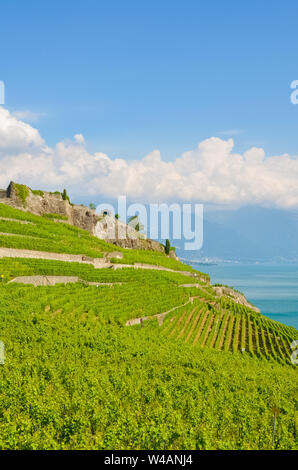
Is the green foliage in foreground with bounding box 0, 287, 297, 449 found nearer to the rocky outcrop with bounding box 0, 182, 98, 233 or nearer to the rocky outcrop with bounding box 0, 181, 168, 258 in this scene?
the rocky outcrop with bounding box 0, 182, 98, 233

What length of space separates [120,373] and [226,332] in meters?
29.0

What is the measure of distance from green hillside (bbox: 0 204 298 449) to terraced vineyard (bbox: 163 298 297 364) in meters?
0.24

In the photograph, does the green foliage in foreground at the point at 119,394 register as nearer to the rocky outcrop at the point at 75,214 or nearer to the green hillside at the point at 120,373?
the green hillside at the point at 120,373

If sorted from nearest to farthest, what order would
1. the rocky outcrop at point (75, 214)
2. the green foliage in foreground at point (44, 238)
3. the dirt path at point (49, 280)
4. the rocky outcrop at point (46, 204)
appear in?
the dirt path at point (49, 280) < the green foliage in foreground at point (44, 238) < the rocky outcrop at point (46, 204) < the rocky outcrop at point (75, 214)

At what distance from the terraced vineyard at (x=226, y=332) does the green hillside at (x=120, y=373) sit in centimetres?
24

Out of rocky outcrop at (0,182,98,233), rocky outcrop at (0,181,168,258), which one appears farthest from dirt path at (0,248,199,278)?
rocky outcrop at (0,182,98,233)

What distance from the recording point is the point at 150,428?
1234cm

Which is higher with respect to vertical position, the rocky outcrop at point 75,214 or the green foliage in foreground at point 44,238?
the rocky outcrop at point 75,214

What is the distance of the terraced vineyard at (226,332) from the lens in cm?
3909

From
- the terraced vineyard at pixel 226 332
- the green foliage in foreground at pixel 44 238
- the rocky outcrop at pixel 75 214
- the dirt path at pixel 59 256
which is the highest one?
the rocky outcrop at pixel 75 214

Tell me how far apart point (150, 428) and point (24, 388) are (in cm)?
599

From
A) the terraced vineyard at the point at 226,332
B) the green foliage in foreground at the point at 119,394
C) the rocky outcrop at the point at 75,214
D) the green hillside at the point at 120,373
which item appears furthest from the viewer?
the rocky outcrop at the point at 75,214

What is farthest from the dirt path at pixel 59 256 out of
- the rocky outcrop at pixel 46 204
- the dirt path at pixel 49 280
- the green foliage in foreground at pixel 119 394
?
the rocky outcrop at pixel 46 204

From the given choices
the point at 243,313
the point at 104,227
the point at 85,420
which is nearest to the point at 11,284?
the point at 85,420
